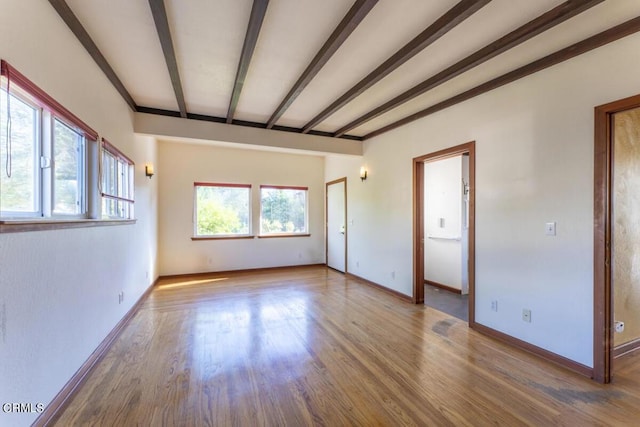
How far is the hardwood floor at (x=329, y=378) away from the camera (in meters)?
1.77

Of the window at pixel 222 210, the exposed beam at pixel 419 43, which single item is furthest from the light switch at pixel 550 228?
the window at pixel 222 210

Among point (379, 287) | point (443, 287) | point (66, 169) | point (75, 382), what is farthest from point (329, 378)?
point (443, 287)

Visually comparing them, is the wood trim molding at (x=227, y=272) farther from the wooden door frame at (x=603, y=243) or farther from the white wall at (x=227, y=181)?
the wooden door frame at (x=603, y=243)

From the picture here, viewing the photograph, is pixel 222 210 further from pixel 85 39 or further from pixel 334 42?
pixel 334 42

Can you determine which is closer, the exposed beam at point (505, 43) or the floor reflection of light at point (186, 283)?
the exposed beam at point (505, 43)

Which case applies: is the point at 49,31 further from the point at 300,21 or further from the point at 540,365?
the point at 540,365

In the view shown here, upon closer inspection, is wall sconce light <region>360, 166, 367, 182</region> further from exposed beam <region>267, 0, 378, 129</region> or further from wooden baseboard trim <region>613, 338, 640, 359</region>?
wooden baseboard trim <region>613, 338, 640, 359</region>

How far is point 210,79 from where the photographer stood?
2992mm

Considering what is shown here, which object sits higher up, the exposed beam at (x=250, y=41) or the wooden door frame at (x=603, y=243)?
the exposed beam at (x=250, y=41)

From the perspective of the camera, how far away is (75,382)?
201 centimetres

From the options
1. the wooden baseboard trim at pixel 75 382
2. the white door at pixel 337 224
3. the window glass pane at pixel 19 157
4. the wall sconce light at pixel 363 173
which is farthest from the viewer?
the white door at pixel 337 224

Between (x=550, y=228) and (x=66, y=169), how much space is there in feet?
13.3

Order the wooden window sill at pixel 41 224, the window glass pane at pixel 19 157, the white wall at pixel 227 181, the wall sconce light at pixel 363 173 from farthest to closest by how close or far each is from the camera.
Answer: the white wall at pixel 227 181
the wall sconce light at pixel 363 173
the window glass pane at pixel 19 157
the wooden window sill at pixel 41 224

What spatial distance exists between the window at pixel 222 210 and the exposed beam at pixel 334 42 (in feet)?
10.1
